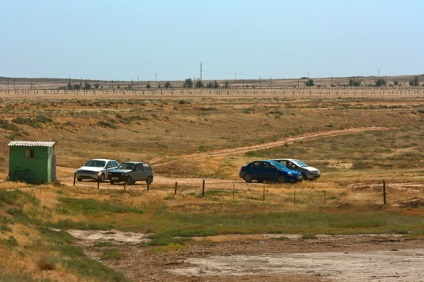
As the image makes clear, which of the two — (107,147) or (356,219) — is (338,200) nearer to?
(356,219)

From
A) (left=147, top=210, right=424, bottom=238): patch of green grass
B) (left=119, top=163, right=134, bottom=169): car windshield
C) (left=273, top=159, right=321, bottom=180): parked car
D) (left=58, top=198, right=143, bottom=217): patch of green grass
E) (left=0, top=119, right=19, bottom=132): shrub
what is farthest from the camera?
(left=0, top=119, right=19, bottom=132): shrub

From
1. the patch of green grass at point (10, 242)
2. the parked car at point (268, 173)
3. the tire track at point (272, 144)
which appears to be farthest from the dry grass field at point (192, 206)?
the parked car at point (268, 173)

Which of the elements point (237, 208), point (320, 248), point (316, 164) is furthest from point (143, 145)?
point (320, 248)

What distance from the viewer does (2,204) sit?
113 ft

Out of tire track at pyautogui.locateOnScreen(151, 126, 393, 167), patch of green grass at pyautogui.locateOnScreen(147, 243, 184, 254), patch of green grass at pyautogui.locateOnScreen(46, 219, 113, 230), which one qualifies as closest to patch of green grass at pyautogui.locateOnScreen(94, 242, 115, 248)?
patch of green grass at pyautogui.locateOnScreen(147, 243, 184, 254)

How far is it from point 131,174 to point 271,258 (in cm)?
2166

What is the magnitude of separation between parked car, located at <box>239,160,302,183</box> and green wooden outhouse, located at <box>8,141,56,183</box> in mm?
12093

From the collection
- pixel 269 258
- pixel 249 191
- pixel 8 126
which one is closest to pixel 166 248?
pixel 269 258

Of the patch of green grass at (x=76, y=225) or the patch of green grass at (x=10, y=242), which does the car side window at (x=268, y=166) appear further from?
the patch of green grass at (x=10, y=242)

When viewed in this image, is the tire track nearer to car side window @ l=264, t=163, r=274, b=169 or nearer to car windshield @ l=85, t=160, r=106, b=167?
car windshield @ l=85, t=160, r=106, b=167

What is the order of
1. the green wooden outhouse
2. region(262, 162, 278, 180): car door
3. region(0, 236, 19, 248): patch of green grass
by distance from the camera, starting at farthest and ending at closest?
region(262, 162, 278, 180): car door, the green wooden outhouse, region(0, 236, 19, 248): patch of green grass

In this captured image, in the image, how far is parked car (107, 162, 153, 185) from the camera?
48281 mm

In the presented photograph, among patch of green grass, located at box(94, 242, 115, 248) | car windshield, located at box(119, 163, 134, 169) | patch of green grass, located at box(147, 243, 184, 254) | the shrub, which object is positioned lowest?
patch of green grass, located at box(94, 242, 115, 248)

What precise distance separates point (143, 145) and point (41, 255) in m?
53.5
